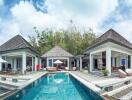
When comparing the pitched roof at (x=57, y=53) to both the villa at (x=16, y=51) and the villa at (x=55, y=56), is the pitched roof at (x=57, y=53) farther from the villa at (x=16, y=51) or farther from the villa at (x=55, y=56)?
the villa at (x=16, y=51)

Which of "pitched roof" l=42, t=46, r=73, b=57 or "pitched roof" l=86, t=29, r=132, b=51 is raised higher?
"pitched roof" l=86, t=29, r=132, b=51

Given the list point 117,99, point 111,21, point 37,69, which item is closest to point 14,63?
point 37,69

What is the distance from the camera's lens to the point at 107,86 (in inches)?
550

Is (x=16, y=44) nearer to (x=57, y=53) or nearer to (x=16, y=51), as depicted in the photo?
(x=16, y=51)

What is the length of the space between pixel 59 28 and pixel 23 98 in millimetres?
46717

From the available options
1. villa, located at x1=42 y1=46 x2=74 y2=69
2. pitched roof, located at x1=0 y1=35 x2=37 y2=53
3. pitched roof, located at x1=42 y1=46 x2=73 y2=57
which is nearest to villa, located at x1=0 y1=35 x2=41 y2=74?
pitched roof, located at x1=0 y1=35 x2=37 y2=53

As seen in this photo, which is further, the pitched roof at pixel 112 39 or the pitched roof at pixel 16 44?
the pitched roof at pixel 16 44

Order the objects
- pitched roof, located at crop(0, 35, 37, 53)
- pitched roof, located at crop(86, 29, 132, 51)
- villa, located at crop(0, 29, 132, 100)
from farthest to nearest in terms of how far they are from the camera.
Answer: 1. pitched roof, located at crop(0, 35, 37, 53)
2. pitched roof, located at crop(86, 29, 132, 51)
3. villa, located at crop(0, 29, 132, 100)

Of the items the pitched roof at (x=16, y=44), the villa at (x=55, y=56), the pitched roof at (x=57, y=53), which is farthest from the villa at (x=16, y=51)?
the pitched roof at (x=57, y=53)

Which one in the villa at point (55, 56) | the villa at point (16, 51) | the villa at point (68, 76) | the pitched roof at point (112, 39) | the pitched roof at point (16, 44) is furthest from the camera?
the villa at point (55, 56)

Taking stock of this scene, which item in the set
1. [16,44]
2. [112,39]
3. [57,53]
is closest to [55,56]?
[57,53]

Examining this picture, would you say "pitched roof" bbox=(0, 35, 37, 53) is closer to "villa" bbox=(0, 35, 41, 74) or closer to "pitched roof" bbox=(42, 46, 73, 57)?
"villa" bbox=(0, 35, 41, 74)

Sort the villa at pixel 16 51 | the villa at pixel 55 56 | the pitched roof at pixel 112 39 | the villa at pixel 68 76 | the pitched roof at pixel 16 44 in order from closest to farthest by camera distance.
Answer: the villa at pixel 68 76
the pitched roof at pixel 112 39
the villa at pixel 16 51
the pitched roof at pixel 16 44
the villa at pixel 55 56

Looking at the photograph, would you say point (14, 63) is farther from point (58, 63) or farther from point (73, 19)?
point (73, 19)
